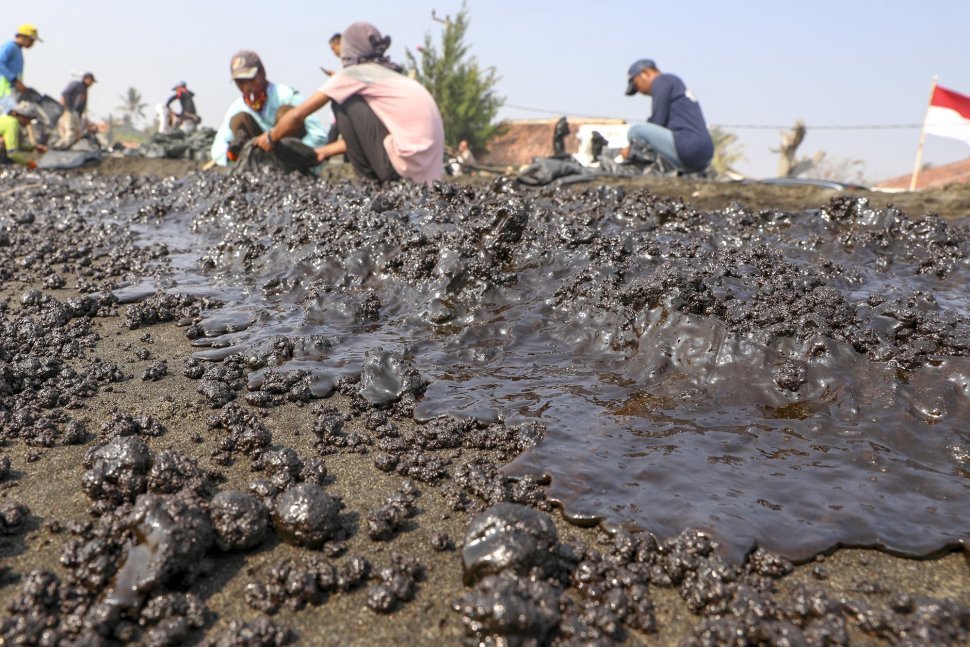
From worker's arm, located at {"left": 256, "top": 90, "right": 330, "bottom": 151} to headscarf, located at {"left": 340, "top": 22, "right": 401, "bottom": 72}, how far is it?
46 centimetres

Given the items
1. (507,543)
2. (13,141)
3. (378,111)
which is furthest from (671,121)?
(13,141)

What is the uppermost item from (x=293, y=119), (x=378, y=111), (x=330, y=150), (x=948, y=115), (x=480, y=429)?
(x=948, y=115)

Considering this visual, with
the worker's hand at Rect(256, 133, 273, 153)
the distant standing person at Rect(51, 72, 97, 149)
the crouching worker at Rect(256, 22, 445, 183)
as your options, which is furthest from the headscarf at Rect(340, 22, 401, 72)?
the distant standing person at Rect(51, 72, 97, 149)

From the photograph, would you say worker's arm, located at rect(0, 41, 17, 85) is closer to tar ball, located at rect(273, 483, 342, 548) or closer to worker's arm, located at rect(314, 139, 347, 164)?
worker's arm, located at rect(314, 139, 347, 164)

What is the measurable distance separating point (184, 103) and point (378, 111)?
13.7 m

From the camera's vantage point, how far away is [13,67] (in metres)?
12.1

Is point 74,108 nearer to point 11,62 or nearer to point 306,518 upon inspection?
point 11,62

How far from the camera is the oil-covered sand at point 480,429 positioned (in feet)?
5.45

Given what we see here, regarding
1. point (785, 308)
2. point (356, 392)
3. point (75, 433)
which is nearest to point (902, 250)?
point (785, 308)

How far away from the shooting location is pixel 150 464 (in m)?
2.13

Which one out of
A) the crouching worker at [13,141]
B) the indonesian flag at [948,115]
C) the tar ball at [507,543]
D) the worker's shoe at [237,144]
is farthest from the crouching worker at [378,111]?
the indonesian flag at [948,115]

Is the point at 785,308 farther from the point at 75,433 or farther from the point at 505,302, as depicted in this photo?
the point at 75,433

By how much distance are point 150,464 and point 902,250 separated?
4.51 metres

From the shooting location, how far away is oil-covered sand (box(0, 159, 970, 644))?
166 centimetres
